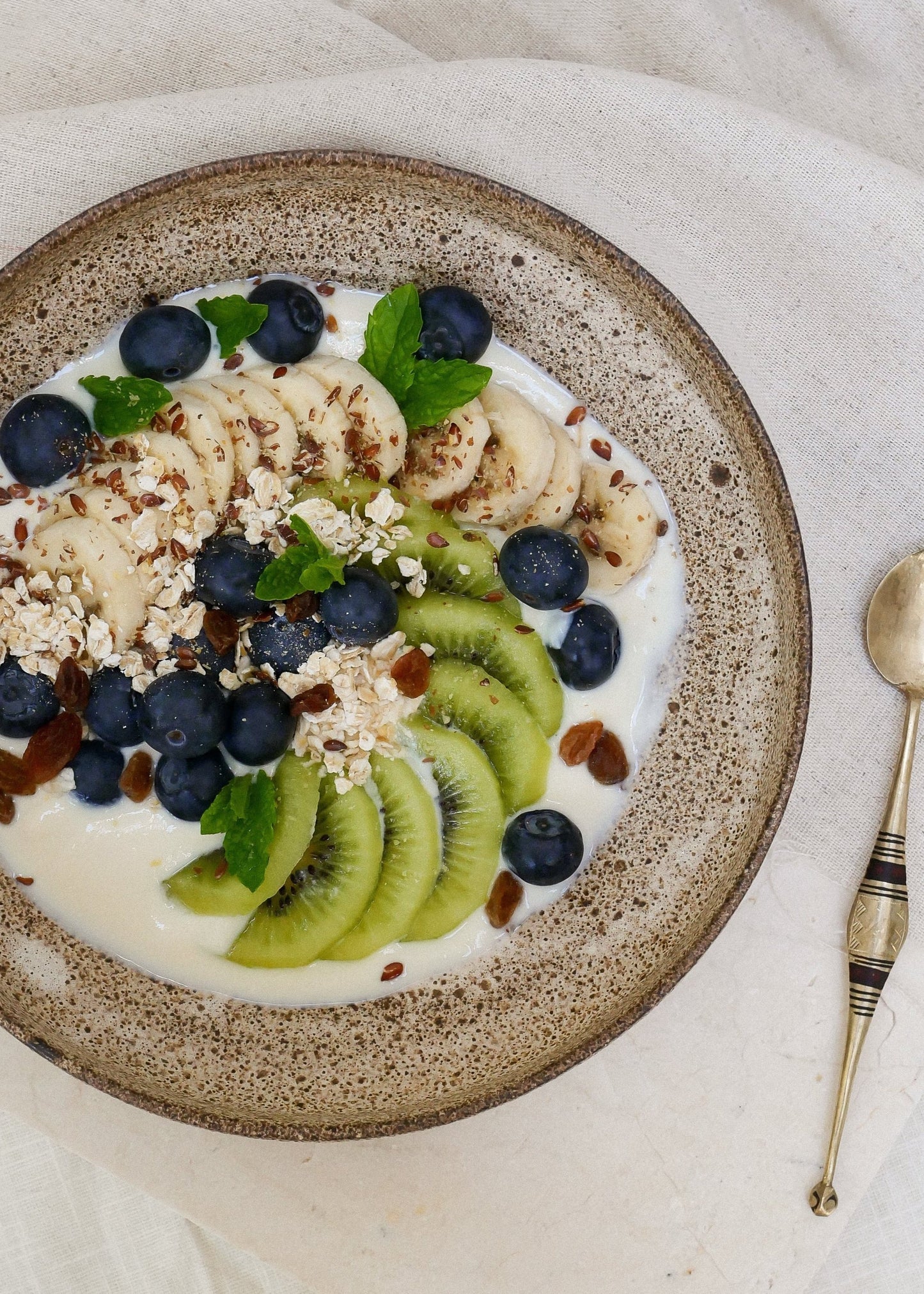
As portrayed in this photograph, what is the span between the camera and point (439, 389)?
1.55 meters

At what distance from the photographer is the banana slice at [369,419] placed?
5.08ft

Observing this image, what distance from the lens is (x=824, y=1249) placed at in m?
1.83

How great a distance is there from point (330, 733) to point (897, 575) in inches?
41.0

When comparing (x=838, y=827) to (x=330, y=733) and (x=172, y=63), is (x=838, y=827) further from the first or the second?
(x=172, y=63)

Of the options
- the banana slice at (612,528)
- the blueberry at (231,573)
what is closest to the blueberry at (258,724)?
the blueberry at (231,573)

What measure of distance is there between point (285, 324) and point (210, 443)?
24cm

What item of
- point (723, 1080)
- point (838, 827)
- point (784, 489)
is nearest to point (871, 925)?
point (838, 827)

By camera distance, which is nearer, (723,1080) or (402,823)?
(402,823)

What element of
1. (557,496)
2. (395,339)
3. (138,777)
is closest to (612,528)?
(557,496)

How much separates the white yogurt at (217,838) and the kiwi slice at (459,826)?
0.07 metres

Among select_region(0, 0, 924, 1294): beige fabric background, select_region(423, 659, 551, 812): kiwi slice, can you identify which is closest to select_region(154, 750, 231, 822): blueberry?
select_region(423, 659, 551, 812): kiwi slice

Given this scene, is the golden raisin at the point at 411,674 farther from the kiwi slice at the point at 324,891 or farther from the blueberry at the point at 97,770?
the blueberry at the point at 97,770

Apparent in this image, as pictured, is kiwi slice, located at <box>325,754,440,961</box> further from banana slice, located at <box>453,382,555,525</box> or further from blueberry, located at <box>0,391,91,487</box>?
blueberry, located at <box>0,391,91,487</box>

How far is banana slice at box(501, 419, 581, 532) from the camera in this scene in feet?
5.37
